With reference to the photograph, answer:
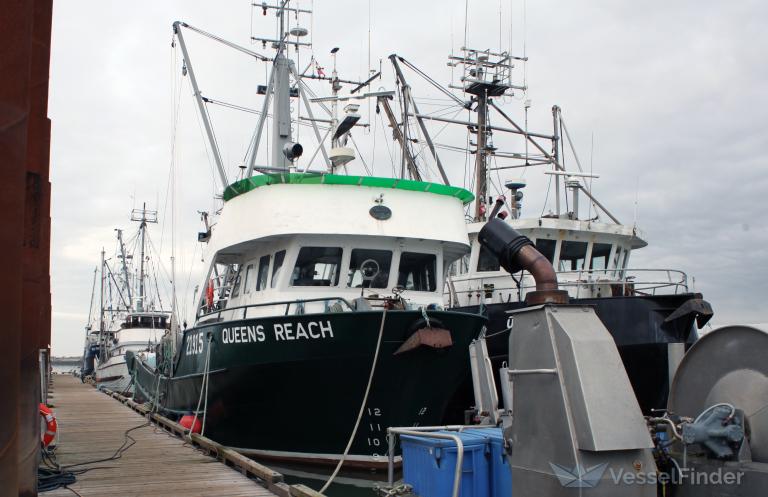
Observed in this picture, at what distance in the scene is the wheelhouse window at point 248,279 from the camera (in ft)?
44.2

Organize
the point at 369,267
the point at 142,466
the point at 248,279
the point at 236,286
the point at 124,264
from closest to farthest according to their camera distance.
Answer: the point at 142,466, the point at 369,267, the point at 248,279, the point at 236,286, the point at 124,264

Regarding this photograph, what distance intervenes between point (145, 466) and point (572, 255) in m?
12.0

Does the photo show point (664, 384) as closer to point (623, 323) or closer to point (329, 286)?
point (623, 323)

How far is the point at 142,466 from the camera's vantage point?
9.62 meters

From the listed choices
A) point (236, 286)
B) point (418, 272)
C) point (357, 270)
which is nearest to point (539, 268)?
point (357, 270)

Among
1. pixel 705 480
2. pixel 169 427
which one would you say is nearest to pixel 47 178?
pixel 705 480

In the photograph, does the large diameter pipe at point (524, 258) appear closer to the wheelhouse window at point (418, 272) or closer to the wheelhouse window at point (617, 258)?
the wheelhouse window at point (418, 272)

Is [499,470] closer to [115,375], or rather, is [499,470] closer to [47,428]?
[47,428]

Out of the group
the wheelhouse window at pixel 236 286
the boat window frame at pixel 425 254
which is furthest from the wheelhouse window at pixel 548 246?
the wheelhouse window at pixel 236 286

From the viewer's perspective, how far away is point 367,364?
1048cm

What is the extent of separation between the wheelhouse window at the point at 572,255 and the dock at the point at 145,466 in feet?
33.6

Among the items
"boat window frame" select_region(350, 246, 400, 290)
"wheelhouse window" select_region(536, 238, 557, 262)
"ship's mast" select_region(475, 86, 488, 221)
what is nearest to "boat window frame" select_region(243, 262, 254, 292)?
"boat window frame" select_region(350, 246, 400, 290)

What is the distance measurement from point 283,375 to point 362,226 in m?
2.74

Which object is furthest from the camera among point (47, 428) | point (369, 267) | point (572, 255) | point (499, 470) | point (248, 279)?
point (572, 255)
